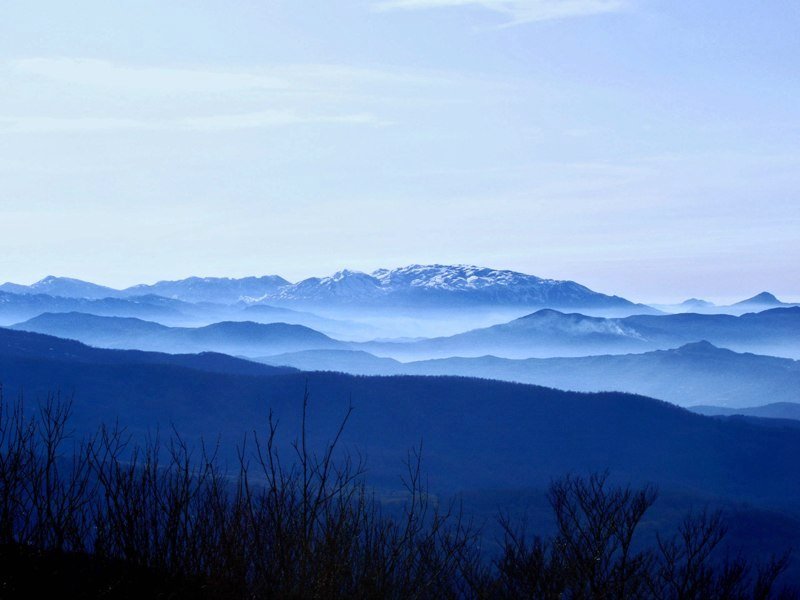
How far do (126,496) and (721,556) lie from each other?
178820mm

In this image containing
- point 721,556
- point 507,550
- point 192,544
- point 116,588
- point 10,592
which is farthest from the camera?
point 721,556

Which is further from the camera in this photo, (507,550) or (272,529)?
(507,550)

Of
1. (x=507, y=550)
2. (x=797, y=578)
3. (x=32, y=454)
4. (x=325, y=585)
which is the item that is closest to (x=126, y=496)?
(x=32, y=454)

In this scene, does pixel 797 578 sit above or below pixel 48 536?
below

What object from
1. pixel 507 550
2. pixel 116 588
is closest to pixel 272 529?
pixel 116 588

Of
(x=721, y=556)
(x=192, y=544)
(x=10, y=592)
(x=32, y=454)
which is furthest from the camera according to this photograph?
(x=721, y=556)

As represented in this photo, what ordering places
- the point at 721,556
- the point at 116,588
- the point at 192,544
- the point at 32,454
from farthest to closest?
the point at 721,556 → the point at 32,454 → the point at 192,544 → the point at 116,588

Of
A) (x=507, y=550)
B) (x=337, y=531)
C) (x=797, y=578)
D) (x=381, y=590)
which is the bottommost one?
(x=797, y=578)

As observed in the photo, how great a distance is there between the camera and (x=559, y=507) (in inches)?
1340

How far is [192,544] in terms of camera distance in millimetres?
15453

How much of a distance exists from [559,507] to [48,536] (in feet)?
70.2

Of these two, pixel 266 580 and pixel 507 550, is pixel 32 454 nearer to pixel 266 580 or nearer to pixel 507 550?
pixel 266 580

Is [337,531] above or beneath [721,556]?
above

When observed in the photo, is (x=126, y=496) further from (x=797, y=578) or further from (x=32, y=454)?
(x=797, y=578)
